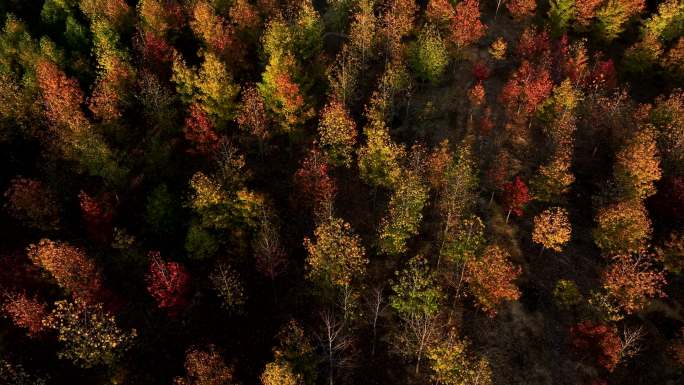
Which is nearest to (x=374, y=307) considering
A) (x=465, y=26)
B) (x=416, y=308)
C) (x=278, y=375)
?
(x=416, y=308)

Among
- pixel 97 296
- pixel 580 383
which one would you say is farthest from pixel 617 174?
pixel 97 296

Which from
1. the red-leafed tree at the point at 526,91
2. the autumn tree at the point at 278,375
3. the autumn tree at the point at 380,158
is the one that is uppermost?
the red-leafed tree at the point at 526,91

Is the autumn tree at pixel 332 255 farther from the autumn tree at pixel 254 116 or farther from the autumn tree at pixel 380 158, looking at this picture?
the autumn tree at pixel 254 116

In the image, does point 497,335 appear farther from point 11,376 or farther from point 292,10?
point 292,10

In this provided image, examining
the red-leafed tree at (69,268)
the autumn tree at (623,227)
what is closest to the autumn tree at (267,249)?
the red-leafed tree at (69,268)

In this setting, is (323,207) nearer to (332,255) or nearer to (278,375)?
(332,255)

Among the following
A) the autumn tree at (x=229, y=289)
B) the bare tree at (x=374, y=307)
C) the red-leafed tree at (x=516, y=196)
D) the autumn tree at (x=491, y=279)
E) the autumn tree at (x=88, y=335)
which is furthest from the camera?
the red-leafed tree at (x=516, y=196)
